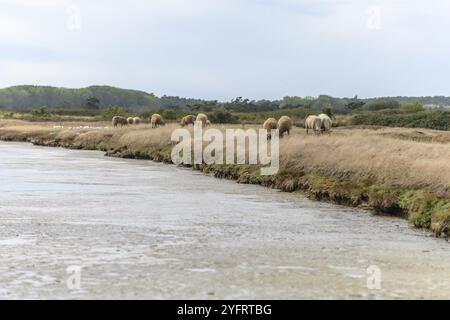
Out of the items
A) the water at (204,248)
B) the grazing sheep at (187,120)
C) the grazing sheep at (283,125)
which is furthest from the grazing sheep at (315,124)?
the grazing sheep at (187,120)

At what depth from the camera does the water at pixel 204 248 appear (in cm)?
1195

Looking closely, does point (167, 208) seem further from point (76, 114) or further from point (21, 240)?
point (76, 114)

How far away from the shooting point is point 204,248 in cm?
1540

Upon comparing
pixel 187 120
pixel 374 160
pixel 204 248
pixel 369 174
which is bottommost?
pixel 204 248

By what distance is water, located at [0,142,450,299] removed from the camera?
39.2ft

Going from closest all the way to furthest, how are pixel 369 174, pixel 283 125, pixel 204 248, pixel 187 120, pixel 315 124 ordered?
pixel 204 248
pixel 369 174
pixel 283 125
pixel 315 124
pixel 187 120

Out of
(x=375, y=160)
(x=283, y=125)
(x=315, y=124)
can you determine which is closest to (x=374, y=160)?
(x=375, y=160)

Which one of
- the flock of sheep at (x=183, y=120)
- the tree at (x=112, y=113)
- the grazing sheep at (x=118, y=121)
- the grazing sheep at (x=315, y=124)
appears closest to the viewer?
the grazing sheep at (x=315, y=124)

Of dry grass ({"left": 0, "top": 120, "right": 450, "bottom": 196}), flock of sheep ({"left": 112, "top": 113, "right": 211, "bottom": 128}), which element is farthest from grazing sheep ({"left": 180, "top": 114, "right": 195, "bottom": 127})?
dry grass ({"left": 0, "top": 120, "right": 450, "bottom": 196})

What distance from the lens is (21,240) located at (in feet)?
52.7

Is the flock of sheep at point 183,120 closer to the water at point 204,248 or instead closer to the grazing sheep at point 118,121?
the grazing sheep at point 118,121

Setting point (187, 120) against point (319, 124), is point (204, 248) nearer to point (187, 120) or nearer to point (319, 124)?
point (319, 124)
